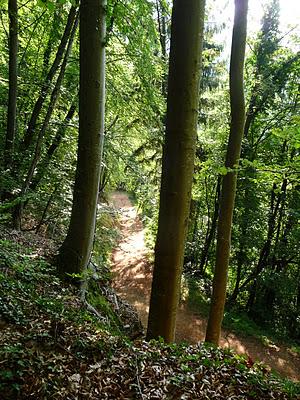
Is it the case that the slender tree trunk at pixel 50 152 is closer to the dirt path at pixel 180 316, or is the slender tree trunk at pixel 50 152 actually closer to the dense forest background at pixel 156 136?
the dense forest background at pixel 156 136

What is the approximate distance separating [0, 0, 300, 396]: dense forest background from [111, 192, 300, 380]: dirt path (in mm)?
1492

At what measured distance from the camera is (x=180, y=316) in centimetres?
1338

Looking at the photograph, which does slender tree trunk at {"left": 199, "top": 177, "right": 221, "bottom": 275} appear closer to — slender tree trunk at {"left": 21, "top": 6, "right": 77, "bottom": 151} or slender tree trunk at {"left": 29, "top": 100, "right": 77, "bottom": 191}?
slender tree trunk at {"left": 29, "top": 100, "right": 77, "bottom": 191}

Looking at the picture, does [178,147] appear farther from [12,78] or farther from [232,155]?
[12,78]

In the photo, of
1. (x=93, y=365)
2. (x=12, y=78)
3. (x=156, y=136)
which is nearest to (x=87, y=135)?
(x=93, y=365)

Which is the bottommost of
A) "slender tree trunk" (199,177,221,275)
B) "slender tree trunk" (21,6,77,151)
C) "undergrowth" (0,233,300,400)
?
"slender tree trunk" (199,177,221,275)

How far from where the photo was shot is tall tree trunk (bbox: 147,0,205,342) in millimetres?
3391

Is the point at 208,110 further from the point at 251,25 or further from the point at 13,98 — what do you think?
the point at 13,98

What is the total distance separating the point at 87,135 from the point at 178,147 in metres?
1.92

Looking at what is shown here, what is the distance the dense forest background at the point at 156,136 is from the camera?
Answer: 7.84 meters

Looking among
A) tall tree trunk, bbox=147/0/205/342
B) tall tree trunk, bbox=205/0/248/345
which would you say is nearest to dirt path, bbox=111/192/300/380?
tall tree trunk, bbox=205/0/248/345

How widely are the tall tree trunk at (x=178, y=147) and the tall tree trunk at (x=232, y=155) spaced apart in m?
2.83

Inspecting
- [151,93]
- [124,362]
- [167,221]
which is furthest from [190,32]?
[151,93]

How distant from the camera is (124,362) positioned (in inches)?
116
